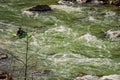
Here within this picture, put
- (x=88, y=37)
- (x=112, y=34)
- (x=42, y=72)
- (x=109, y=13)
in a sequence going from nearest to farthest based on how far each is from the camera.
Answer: (x=42, y=72) < (x=88, y=37) < (x=112, y=34) < (x=109, y=13)

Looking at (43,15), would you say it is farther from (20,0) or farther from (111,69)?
(111,69)

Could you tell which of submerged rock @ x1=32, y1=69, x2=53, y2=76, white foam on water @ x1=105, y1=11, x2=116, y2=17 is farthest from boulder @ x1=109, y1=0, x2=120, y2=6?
submerged rock @ x1=32, y1=69, x2=53, y2=76

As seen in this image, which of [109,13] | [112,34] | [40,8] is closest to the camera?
[112,34]

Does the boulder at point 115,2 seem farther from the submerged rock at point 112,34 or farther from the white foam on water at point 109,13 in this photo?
the submerged rock at point 112,34

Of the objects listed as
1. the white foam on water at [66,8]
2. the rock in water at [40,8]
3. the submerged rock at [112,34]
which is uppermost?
the rock in water at [40,8]

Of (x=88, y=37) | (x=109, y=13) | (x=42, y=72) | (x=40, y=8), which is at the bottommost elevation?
(x=42, y=72)

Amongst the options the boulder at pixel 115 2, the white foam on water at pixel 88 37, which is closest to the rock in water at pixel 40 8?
the boulder at pixel 115 2

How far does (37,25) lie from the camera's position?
55.1 feet

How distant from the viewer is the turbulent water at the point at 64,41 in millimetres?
11598

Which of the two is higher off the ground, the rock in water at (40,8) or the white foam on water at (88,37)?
the rock in water at (40,8)

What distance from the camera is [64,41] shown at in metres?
14.7

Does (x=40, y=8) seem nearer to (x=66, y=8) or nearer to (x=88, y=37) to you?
(x=66, y=8)

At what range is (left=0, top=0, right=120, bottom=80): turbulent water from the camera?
11598 mm

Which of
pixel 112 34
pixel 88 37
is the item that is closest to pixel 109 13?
pixel 112 34
